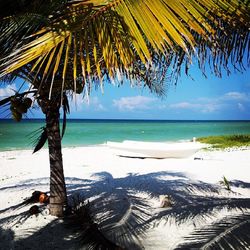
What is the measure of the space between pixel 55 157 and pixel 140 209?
1.43m

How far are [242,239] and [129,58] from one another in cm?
258

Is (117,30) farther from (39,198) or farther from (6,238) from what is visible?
Result: (39,198)

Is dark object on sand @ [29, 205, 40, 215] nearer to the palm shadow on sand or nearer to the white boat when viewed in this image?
the palm shadow on sand

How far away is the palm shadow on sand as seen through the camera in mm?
3291

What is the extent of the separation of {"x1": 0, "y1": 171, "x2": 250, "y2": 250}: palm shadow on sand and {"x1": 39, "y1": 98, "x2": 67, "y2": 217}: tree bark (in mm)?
311

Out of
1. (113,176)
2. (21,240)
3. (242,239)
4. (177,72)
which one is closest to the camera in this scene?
(177,72)

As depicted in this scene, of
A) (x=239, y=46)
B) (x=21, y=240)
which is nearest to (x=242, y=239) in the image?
(x=239, y=46)

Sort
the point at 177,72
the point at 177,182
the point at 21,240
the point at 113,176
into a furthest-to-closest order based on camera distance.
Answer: the point at 113,176, the point at 177,182, the point at 21,240, the point at 177,72

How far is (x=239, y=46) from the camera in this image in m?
2.01

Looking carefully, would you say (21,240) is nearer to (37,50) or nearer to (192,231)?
(192,231)

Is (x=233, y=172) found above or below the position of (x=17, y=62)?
below

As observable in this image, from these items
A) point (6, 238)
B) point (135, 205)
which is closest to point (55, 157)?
point (6, 238)

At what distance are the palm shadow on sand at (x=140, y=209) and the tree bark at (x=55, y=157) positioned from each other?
0.31 metres

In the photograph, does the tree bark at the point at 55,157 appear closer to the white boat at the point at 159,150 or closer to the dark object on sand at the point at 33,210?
the dark object on sand at the point at 33,210
